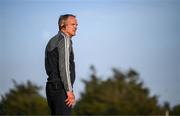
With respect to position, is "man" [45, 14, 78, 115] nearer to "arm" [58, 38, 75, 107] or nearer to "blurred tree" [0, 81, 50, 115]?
"arm" [58, 38, 75, 107]

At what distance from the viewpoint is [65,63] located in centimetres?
274

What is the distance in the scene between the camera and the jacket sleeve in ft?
8.98

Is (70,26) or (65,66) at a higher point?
(70,26)

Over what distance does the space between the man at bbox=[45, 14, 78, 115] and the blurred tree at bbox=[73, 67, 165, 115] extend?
174 inches

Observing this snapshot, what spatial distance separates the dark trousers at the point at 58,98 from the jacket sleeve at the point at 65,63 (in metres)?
0.05

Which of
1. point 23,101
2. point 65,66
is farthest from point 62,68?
point 23,101

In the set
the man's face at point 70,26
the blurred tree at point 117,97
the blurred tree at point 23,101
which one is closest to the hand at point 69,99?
the man's face at point 70,26

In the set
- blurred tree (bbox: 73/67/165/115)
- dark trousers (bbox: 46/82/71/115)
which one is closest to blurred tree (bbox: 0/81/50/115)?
blurred tree (bbox: 73/67/165/115)

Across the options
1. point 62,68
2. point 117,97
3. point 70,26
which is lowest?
point 117,97

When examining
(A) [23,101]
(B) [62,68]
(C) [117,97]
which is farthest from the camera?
(C) [117,97]

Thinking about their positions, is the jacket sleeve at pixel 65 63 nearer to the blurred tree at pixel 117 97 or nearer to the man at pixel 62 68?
the man at pixel 62 68

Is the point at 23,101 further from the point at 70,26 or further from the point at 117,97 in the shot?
the point at 70,26

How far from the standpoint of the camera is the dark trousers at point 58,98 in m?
2.76

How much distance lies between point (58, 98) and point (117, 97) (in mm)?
4728
